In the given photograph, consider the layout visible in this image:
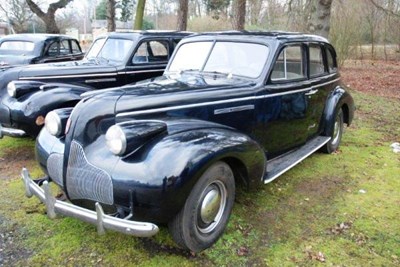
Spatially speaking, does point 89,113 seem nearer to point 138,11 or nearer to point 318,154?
point 318,154

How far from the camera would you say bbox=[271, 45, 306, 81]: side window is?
4.34 metres

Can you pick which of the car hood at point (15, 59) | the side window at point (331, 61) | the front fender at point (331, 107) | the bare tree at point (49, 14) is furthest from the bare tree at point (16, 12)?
the front fender at point (331, 107)

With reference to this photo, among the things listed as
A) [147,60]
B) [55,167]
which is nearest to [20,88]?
[147,60]

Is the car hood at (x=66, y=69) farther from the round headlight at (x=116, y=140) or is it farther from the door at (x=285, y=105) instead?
the round headlight at (x=116, y=140)

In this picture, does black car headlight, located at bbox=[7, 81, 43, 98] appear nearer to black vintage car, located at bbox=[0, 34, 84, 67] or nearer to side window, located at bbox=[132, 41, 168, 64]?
side window, located at bbox=[132, 41, 168, 64]

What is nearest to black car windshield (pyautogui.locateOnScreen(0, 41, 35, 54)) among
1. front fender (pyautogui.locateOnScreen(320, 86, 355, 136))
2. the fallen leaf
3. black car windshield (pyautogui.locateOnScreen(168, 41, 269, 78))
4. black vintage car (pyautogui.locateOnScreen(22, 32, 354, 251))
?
black vintage car (pyautogui.locateOnScreen(22, 32, 354, 251))

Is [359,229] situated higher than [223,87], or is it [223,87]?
[223,87]

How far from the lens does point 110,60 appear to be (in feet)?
23.3

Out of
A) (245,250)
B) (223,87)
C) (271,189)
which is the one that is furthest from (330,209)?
(223,87)

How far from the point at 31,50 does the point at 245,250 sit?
8.80m

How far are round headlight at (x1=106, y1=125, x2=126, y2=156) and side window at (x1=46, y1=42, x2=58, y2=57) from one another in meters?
8.32

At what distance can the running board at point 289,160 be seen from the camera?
4018 mm

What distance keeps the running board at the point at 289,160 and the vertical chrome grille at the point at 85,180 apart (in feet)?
5.61

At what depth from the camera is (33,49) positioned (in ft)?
32.3
